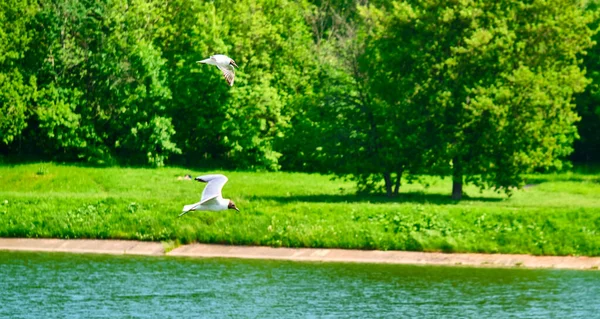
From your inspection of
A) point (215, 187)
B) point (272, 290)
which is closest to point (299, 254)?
point (272, 290)

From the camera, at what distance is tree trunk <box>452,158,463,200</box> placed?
53812 mm

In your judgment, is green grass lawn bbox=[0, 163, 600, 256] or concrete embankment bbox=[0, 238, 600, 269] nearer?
concrete embankment bbox=[0, 238, 600, 269]

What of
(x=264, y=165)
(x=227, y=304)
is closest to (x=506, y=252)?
(x=227, y=304)

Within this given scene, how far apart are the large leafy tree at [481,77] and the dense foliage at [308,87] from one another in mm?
73

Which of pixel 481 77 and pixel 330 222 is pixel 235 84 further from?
pixel 330 222

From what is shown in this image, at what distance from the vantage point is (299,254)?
152 ft

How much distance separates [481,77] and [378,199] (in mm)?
7127

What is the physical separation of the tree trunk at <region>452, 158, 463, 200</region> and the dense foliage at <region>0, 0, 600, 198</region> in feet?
0.38

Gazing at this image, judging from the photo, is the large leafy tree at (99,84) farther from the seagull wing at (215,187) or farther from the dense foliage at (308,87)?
the seagull wing at (215,187)

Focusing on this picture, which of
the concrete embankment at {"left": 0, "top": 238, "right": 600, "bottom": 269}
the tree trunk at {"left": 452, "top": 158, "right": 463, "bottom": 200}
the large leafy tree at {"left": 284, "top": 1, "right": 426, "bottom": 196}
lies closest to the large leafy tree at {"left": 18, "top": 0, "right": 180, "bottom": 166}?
the large leafy tree at {"left": 284, "top": 1, "right": 426, "bottom": 196}

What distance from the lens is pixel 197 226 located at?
158 feet

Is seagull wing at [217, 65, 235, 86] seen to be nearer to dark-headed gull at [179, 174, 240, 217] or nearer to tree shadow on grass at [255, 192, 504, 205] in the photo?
dark-headed gull at [179, 174, 240, 217]

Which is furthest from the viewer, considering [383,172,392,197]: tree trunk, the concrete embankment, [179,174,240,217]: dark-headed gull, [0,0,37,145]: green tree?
[0,0,37,145]: green tree

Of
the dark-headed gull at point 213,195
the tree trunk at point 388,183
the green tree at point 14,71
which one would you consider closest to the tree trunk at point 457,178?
the tree trunk at point 388,183
